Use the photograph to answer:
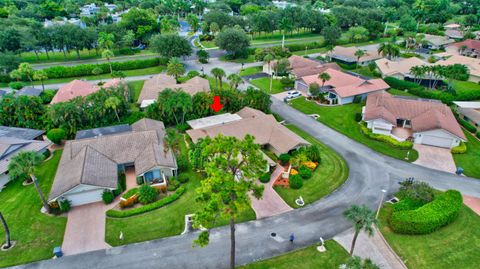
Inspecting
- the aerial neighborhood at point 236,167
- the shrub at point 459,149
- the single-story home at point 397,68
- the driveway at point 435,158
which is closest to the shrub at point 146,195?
the aerial neighborhood at point 236,167

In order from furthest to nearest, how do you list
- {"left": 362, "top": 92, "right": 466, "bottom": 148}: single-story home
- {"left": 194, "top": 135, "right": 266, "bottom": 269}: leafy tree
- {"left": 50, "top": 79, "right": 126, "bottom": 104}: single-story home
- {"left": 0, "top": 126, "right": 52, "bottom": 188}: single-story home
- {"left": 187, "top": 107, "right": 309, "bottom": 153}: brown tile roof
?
{"left": 50, "top": 79, "right": 126, "bottom": 104}: single-story home, {"left": 362, "top": 92, "right": 466, "bottom": 148}: single-story home, {"left": 187, "top": 107, "right": 309, "bottom": 153}: brown tile roof, {"left": 0, "top": 126, "right": 52, "bottom": 188}: single-story home, {"left": 194, "top": 135, "right": 266, "bottom": 269}: leafy tree

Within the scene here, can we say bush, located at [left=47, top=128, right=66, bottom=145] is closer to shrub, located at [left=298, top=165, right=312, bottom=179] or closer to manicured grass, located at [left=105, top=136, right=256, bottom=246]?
manicured grass, located at [left=105, top=136, right=256, bottom=246]

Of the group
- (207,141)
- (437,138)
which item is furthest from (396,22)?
(207,141)

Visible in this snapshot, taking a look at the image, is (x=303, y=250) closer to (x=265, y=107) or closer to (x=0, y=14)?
(x=265, y=107)

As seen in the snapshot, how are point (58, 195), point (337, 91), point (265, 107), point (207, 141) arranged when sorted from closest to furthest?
point (207, 141), point (58, 195), point (265, 107), point (337, 91)

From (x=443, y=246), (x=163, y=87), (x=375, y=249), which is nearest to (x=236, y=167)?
(x=375, y=249)

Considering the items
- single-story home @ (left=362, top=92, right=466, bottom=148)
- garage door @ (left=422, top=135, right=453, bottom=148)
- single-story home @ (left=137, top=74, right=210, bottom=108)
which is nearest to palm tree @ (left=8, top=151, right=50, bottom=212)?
single-story home @ (left=137, top=74, right=210, bottom=108)
